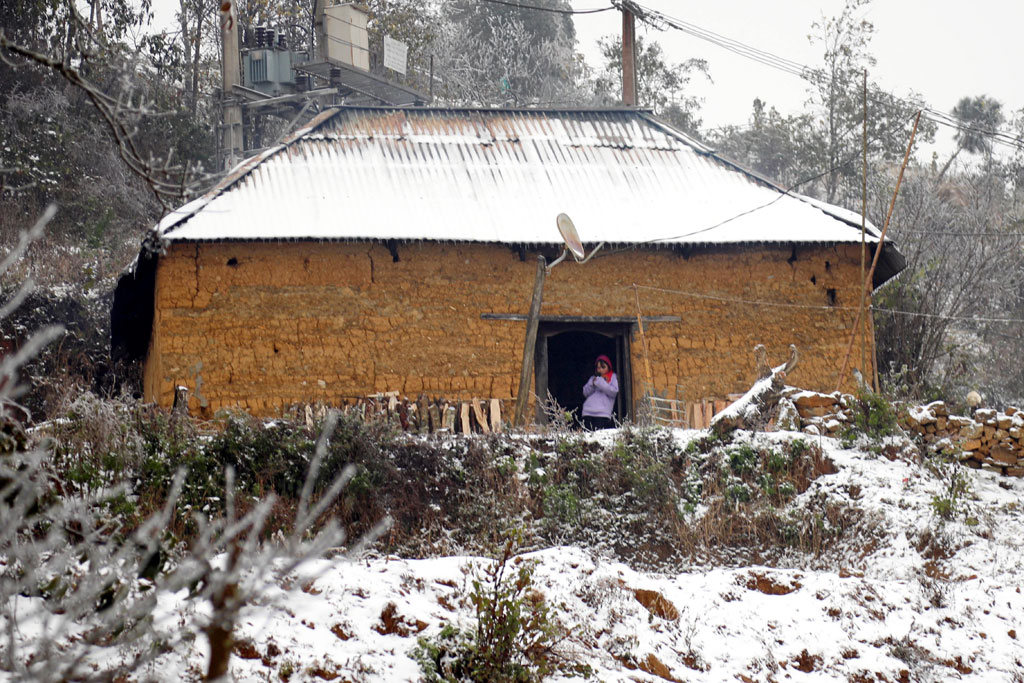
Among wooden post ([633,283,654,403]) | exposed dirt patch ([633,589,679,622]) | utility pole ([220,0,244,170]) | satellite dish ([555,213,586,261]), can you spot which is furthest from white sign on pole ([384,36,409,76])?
exposed dirt patch ([633,589,679,622])

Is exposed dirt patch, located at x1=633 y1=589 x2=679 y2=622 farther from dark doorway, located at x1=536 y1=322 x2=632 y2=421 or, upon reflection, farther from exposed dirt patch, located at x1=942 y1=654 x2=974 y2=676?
dark doorway, located at x1=536 y1=322 x2=632 y2=421

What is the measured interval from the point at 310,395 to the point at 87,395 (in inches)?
142

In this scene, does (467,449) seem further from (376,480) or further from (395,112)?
(395,112)

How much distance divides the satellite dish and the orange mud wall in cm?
108

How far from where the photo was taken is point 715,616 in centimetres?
835

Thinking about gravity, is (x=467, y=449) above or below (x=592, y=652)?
above

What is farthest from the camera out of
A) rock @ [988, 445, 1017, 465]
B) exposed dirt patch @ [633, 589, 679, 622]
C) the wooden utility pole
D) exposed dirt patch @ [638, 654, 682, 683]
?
the wooden utility pole

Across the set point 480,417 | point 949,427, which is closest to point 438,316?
point 480,417

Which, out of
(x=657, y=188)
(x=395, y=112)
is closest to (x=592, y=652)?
(x=657, y=188)

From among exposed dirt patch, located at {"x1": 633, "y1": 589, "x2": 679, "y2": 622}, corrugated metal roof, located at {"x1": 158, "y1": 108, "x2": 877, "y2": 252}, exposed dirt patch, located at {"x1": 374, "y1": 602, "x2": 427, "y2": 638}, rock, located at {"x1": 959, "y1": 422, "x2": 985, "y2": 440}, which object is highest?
corrugated metal roof, located at {"x1": 158, "y1": 108, "x2": 877, "y2": 252}

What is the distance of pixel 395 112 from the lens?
53.4 feet

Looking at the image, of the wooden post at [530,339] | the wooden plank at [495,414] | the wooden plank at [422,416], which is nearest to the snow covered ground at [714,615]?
the wooden plank at [422,416]

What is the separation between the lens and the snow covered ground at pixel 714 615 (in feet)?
23.1

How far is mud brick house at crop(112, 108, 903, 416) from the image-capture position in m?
12.8
